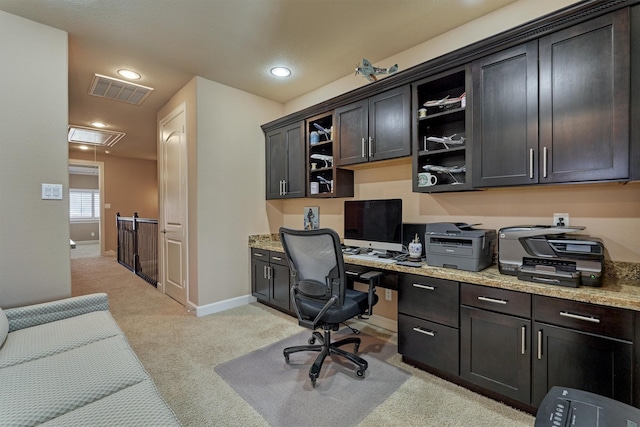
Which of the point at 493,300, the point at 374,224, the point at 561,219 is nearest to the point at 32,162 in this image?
the point at 374,224

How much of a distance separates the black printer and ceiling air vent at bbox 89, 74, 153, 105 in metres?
3.66

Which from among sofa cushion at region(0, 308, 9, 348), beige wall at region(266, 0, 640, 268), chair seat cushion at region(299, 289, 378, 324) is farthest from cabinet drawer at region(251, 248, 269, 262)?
sofa cushion at region(0, 308, 9, 348)

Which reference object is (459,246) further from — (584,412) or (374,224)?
(584,412)

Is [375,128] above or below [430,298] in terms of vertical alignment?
above

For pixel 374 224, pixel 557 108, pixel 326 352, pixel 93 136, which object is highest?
pixel 93 136

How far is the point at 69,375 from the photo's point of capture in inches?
Answer: 51.2

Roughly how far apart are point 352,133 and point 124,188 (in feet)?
23.4

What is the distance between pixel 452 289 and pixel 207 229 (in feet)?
8.57


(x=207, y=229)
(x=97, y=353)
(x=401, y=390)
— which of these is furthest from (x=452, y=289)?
(x=207, y=229)

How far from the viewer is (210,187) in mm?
3373

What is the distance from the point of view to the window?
9.68 metres

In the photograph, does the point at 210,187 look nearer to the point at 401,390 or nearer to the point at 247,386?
the point at 247,386

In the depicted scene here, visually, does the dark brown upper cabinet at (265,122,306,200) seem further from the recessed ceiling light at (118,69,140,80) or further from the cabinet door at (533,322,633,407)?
the cabinet door at (533,322,633,407)

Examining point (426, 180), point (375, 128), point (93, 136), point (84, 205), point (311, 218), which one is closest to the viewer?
point (426, 180)
